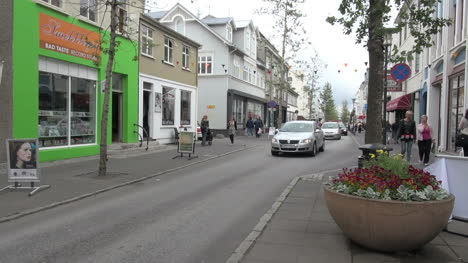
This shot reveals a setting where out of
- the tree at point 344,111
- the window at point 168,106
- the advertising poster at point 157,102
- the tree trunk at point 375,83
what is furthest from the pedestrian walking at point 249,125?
the tree at point 344,111

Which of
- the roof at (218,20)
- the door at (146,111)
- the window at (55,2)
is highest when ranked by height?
the roof at (218,20)

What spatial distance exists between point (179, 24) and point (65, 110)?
21548 mm

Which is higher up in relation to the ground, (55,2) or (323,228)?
(55,2)

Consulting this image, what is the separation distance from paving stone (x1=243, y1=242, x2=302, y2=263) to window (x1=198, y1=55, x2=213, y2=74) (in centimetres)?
3006

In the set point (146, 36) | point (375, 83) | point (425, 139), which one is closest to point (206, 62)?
point (146, 36)

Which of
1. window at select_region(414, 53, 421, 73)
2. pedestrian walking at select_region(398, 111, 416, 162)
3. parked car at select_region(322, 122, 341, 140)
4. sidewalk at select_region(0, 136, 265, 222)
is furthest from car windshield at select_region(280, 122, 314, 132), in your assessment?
parked car at select_region(322, 122, 341, 140)

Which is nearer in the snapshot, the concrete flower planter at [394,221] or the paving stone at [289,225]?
the concrete flower planter at [394,221]

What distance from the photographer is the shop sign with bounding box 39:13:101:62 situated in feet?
42.3

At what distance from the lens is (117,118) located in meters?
18.3

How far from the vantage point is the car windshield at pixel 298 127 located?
720 inches

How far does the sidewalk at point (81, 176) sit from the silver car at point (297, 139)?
2724mm

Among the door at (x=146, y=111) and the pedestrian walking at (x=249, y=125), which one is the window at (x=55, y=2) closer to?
the door at (x=146, y=111)

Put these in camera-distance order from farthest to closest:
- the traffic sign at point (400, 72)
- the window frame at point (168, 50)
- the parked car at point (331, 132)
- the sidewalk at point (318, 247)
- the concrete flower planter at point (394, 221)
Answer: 1. the parked car at point (331, 132)
2. the window frame at point (168, 50)
3. the traffic sign at point (400, 72)
4. the sidewalk at point (318, 247)
5. the concrete flower planter at point (394, 221)

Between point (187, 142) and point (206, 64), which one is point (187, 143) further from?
point (206, 64)
